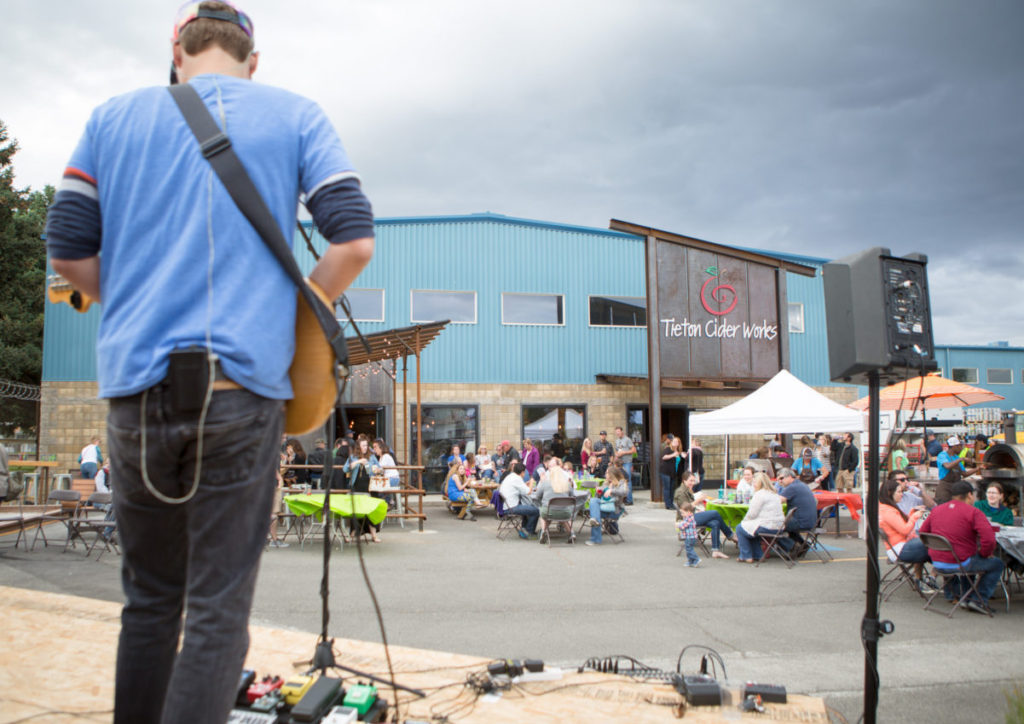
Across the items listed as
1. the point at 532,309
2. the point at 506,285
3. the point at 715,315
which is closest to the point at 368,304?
the point at 506,285

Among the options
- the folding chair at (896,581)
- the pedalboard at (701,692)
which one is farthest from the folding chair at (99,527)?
the folding chair at (896,581)

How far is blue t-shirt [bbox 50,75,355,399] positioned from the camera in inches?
63.0

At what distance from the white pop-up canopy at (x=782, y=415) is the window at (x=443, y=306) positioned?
930 cm

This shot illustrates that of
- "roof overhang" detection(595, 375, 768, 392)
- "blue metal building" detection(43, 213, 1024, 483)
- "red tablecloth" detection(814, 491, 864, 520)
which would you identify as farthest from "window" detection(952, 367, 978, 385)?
"red tablecloth" detection(814, 491, 864, 520)

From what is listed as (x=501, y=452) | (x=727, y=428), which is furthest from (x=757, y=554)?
(x=501, y=452)

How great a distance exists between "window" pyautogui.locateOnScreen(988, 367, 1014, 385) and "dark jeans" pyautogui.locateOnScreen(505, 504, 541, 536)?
34940 mm

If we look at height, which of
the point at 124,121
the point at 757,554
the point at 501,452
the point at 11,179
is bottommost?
the point at 757,554

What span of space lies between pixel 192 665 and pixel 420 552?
926 centimetres

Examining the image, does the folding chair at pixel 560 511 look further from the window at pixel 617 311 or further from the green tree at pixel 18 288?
the green tree at pixel 18 288

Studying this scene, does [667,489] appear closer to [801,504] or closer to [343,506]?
[801,504]

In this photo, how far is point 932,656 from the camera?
5.34m

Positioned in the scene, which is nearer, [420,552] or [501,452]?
[420,552]

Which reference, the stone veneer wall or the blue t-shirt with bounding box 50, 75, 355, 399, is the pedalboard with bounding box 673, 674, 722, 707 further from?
the stone veneer wall

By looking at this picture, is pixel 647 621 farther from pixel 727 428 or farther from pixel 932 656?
pixel 727 428
